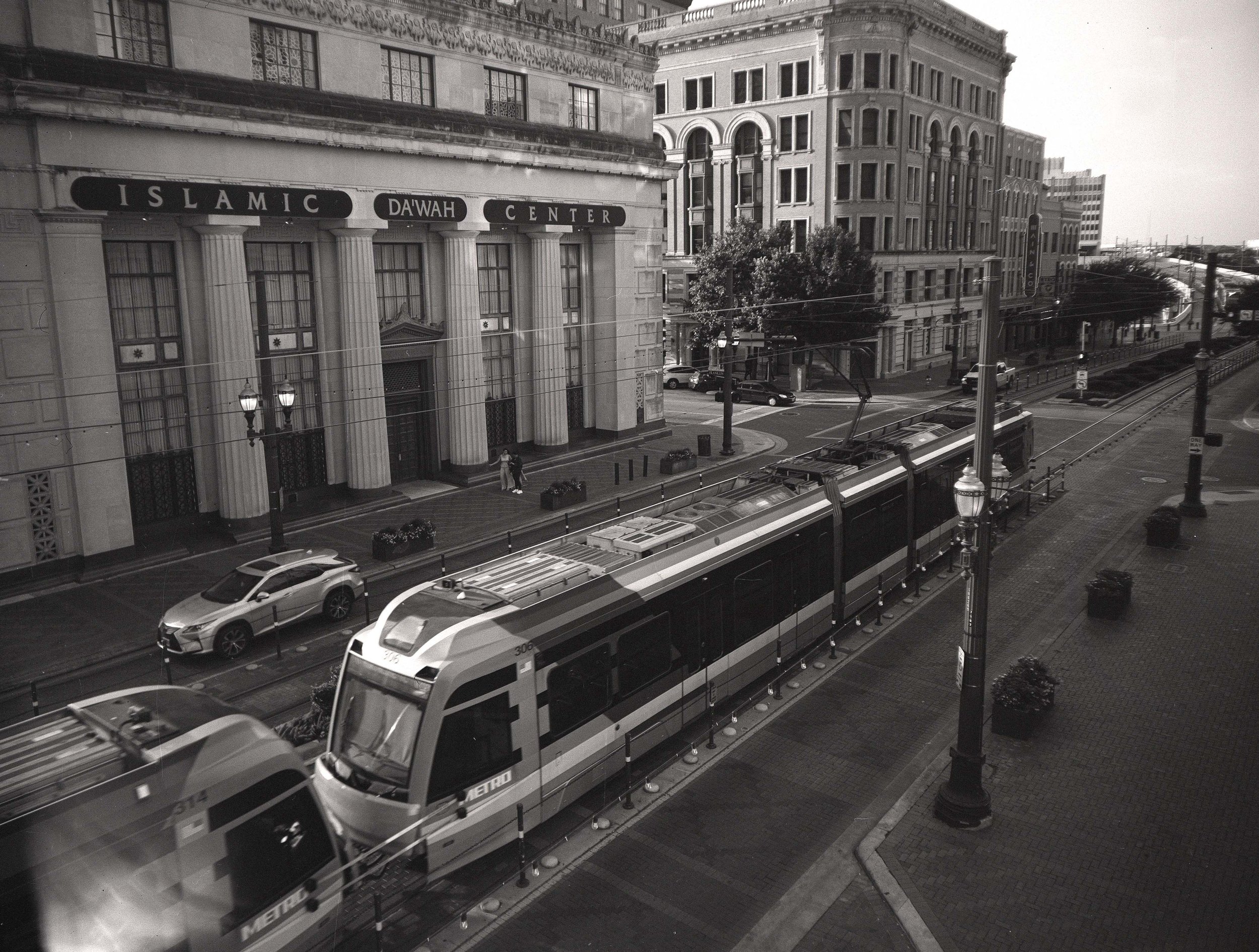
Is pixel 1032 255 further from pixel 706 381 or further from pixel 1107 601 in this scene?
pixel 1107 601

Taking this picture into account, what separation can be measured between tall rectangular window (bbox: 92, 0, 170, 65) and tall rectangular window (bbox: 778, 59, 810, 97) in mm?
47638

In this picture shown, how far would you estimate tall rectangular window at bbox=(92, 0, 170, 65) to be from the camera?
76.2ft

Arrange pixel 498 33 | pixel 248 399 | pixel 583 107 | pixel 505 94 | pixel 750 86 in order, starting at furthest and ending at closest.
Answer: pixel 750 86, pixel 583 107, pixel 505 94, pixel 498 33, pixel 248 399

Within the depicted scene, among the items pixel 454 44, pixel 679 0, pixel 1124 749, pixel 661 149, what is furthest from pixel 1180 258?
pixel 1124 749

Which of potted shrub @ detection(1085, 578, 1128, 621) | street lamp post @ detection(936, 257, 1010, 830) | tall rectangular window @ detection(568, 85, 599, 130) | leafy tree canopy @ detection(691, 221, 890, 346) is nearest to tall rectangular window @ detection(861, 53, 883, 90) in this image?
leafy tree canopy @ detection(691, 221, 890, 346)

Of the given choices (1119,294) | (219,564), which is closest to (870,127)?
(1119,294)

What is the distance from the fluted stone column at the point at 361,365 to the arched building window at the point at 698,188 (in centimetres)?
4011

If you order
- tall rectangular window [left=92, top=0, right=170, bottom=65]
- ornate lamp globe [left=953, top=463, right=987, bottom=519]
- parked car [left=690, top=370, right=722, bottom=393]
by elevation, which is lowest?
parked car [left=690, top=370, right=722, bottom=393]

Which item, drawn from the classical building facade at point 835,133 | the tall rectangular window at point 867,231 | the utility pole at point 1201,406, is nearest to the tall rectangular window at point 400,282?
the utility pole at point 1201,406

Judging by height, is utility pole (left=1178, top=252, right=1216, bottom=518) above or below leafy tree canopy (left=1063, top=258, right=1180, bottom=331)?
below

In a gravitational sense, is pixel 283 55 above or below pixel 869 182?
below

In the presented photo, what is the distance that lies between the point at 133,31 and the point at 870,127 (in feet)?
163

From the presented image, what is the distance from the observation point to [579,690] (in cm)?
1228

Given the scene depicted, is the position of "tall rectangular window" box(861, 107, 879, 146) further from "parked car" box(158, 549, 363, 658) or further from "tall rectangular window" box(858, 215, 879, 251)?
"parked car" box(158, 549, 363, 658)
